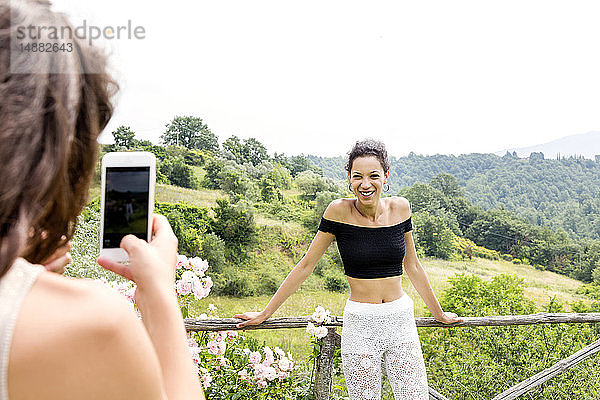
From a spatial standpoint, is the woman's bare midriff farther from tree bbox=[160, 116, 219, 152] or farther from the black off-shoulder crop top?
tree bbox=[160, 116, 219, 152]

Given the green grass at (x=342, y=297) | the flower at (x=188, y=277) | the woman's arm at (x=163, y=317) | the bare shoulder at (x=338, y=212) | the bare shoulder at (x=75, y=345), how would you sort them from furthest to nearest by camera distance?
the green grass at (x=342, y=297), the flower at (x=188, y=277), the bare shoulder at (x=338, y=212), the woman's arm at (x=163, y=317), the bare shoulder at (x=75, y=345)

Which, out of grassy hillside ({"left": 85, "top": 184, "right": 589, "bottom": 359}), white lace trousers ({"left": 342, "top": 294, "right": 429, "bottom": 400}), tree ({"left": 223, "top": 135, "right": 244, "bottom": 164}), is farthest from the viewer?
tree ({"left": 223, "top": 135, "right": 244, "bottom": 164})

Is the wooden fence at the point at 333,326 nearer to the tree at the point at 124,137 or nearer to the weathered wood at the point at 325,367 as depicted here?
the weathered wood at the point at 325,367

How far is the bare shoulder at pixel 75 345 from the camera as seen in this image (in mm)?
335

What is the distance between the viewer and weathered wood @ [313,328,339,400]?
2396 millimetres

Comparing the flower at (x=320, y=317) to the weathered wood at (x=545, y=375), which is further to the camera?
the weathered wood at (x=545, y=375)

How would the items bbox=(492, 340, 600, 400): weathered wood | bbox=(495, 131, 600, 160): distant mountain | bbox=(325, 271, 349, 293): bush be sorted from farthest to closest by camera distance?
bbox=(495, 131, 600, 160): distant mountain < bbox=(325, 271, 349, 293): bush < bbox=(492, 340, 600, 400): weathered wood

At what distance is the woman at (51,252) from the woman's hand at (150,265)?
24mm

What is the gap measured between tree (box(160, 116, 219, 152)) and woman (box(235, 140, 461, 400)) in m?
12.9

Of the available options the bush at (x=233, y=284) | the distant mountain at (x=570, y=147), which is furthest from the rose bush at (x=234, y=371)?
the distant mountain at (x=570, y=147)

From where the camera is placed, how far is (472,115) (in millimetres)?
22281

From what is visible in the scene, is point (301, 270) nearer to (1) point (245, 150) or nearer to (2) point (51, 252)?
(2) point (51, 252)

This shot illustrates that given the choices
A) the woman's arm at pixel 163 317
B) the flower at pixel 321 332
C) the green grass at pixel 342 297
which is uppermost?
the woman's arm at pixel 163 317

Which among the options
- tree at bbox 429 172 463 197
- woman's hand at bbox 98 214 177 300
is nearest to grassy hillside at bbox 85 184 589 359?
tree at bbox 429 172 463 197
